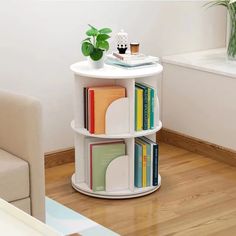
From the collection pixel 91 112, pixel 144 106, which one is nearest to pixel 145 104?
pixel 144 106

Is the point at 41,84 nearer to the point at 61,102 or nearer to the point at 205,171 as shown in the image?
the point at 61,102

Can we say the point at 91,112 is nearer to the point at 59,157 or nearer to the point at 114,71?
the point at 114,71

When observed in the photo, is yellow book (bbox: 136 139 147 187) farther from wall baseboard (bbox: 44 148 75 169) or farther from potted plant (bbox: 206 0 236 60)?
potted plant (bbox: 206 0 236 60)

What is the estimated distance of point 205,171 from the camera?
3.75 meters

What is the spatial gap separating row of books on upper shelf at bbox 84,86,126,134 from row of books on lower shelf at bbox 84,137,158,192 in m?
0.10

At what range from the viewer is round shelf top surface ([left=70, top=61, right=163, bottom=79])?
320cm

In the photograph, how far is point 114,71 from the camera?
3.28 meters

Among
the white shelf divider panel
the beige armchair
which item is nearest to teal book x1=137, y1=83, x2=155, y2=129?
the white shelf divider panel

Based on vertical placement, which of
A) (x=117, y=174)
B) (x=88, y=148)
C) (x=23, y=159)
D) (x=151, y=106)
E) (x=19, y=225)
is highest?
(x=19, y=225)

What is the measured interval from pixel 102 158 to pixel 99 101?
0.31 meters

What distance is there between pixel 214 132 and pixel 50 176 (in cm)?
105

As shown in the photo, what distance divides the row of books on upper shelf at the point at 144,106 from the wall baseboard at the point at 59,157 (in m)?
0.71

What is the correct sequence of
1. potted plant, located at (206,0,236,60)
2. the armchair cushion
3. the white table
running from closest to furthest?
the white table → the armchair cushion → potted plant, located at (206,0,236,60)

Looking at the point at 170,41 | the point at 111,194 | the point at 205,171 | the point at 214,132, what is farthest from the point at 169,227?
the point at 170,41
